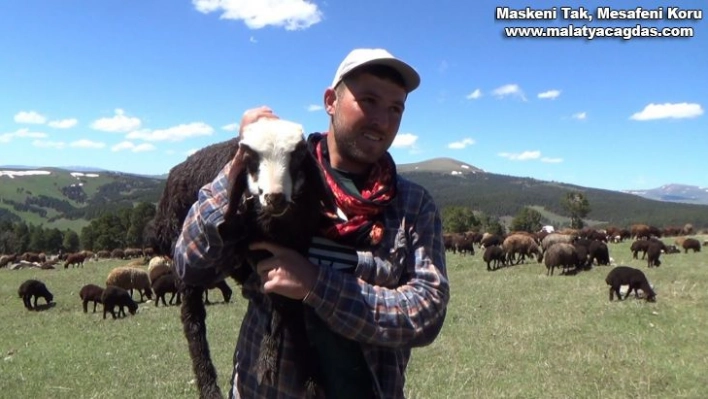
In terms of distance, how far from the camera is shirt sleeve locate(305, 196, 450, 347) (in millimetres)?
2016

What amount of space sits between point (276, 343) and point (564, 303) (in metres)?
16.3

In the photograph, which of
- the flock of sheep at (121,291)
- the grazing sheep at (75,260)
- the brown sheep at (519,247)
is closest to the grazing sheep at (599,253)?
the brown sheep at (519,247)

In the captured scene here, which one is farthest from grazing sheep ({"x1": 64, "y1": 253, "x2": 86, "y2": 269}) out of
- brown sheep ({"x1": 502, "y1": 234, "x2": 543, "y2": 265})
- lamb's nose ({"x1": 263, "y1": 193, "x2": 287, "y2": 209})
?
lamb's nose ({"x1": 263, "y1": 193, "x2": 287, "y2": 209})

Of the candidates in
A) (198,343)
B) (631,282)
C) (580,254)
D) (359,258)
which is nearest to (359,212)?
(359,258)

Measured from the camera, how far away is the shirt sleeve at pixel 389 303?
6.61 ft

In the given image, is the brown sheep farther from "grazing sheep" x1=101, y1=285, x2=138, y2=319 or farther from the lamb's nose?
the lamb's nose

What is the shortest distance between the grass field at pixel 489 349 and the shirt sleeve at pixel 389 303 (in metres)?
7.23

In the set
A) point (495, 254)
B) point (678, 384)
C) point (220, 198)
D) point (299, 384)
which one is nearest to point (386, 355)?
point (299, 384)

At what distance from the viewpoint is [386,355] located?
229 cm

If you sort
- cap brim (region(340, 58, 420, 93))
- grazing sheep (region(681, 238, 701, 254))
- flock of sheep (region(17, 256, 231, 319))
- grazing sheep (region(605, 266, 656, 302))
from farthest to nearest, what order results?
grazing sheep (region(681, 238, 701, 254)) → flock of sheep (region(17, 256, 231, 319)) → grazing sheep (region(605, 266, 656, 302)) → cap brim (region(340, 58, 420, 93))

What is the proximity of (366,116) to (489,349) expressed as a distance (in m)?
10.5

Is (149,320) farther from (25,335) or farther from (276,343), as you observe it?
(276,343)

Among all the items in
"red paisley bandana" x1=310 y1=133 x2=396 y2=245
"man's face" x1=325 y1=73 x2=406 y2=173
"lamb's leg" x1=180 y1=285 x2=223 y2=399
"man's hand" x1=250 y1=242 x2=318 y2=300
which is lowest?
"lamb's leg" x1=180 y1=285 x2=223 y2=399

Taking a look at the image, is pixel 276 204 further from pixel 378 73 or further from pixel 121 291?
pixel 121 291
